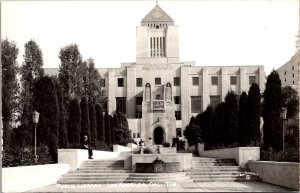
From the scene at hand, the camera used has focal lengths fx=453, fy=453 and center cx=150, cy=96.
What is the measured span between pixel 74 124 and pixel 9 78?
13.3 meters

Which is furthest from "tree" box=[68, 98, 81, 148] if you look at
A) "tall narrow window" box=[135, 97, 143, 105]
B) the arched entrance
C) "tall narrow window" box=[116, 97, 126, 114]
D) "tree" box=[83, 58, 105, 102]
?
"tall narrow window" box=[116, 97, 126, 114]

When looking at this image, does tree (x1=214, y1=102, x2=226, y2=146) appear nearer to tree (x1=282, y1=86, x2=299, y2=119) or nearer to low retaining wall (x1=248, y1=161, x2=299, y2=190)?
low retaining wall (x1=248, y1=161, x2=299, y2=190)

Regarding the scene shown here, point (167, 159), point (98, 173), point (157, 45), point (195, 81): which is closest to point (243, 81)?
point (195, 81)

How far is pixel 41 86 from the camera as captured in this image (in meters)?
22.8

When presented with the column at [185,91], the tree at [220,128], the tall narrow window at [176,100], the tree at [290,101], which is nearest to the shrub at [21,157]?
the tree at [220,128]

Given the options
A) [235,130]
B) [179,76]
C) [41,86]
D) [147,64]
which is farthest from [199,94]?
[41,86]

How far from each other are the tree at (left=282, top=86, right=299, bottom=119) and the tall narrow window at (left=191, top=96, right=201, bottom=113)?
17.2 metres

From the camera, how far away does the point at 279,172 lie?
1517 centimetres

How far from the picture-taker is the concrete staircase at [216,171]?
17562 millimetres

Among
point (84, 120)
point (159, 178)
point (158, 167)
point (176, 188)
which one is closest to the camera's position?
point (176, 188)

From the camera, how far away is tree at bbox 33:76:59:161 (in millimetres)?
21609

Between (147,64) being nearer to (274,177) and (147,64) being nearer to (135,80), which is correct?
(135,80)

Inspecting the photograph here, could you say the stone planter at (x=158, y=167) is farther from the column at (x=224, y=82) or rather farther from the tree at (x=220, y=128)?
the column at (x=224, y=82)

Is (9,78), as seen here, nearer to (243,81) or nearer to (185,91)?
(185,91)
